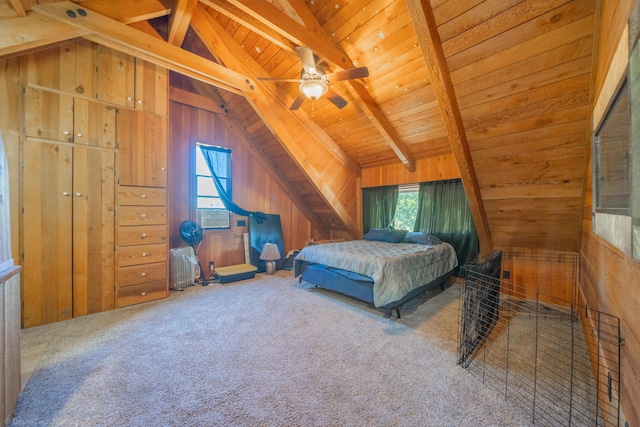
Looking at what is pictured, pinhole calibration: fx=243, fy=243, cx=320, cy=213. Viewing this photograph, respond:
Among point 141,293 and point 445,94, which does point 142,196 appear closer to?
point 141,293

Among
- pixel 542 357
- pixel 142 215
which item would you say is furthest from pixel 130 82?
pixel 542 357

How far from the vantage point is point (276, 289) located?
3705 millimetres

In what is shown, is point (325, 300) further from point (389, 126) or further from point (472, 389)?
point (389, 126)

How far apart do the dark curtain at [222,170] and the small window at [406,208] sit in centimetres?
286

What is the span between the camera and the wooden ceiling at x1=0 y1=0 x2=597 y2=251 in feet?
6.52

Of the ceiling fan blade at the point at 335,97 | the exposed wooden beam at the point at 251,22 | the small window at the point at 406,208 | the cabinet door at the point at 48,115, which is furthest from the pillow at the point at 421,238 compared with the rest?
the cabinet door at the point at 48,115

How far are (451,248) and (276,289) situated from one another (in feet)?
9.12

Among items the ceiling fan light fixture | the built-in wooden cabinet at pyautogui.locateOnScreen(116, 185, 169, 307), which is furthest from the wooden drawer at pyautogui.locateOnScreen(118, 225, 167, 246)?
the ceiling fan light fixture

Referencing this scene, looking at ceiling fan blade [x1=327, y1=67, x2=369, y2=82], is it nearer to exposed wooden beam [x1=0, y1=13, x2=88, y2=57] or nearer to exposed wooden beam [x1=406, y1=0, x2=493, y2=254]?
exposed wooden beam [x1=406, y1=0, x2=493, y2=254]

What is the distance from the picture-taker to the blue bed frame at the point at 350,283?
2798 mm

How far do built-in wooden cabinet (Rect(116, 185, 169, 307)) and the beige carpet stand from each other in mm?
274

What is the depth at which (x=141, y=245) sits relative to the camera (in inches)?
121

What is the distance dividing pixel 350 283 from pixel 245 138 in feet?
11.5

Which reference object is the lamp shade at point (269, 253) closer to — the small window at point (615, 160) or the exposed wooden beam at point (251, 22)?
the exposed wooden beam at point (251, 22)
